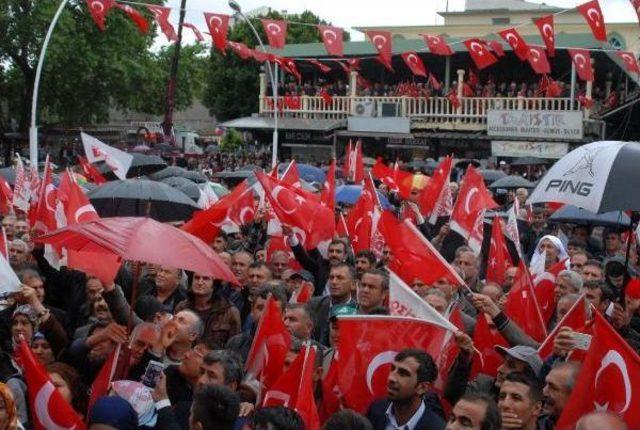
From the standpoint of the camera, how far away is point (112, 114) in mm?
60031

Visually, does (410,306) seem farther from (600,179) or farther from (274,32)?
(274,32)

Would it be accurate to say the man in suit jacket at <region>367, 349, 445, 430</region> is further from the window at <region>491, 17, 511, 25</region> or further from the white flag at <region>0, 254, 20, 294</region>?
the window at <region>491, 17, 511, 25</region>

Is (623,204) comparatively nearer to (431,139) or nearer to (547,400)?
(547,400)

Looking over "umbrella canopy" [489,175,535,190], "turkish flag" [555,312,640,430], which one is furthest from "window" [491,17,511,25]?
"turkish flag" [555,312,640,430]

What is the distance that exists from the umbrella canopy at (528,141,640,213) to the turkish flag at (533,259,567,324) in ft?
5.93

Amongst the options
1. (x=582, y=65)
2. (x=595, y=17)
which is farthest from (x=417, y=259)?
(x=582, y=65)

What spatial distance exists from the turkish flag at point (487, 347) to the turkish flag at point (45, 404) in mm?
2404

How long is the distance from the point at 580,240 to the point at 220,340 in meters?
5.54

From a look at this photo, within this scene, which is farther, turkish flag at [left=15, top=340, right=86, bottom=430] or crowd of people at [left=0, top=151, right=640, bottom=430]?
turkish flag at [left=15, top=340, right=86, bottom=430]

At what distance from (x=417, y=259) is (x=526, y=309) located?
0.88 meters

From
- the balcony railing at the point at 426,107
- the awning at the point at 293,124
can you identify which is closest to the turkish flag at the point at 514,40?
the balcony railing at the point at 426,107

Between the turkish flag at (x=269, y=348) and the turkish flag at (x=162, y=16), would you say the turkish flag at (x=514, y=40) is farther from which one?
the turkish flag at (x=269, y=348)

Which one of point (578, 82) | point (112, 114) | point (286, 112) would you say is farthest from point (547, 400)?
point (112, 114)

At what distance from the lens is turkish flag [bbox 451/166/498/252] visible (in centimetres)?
1065
